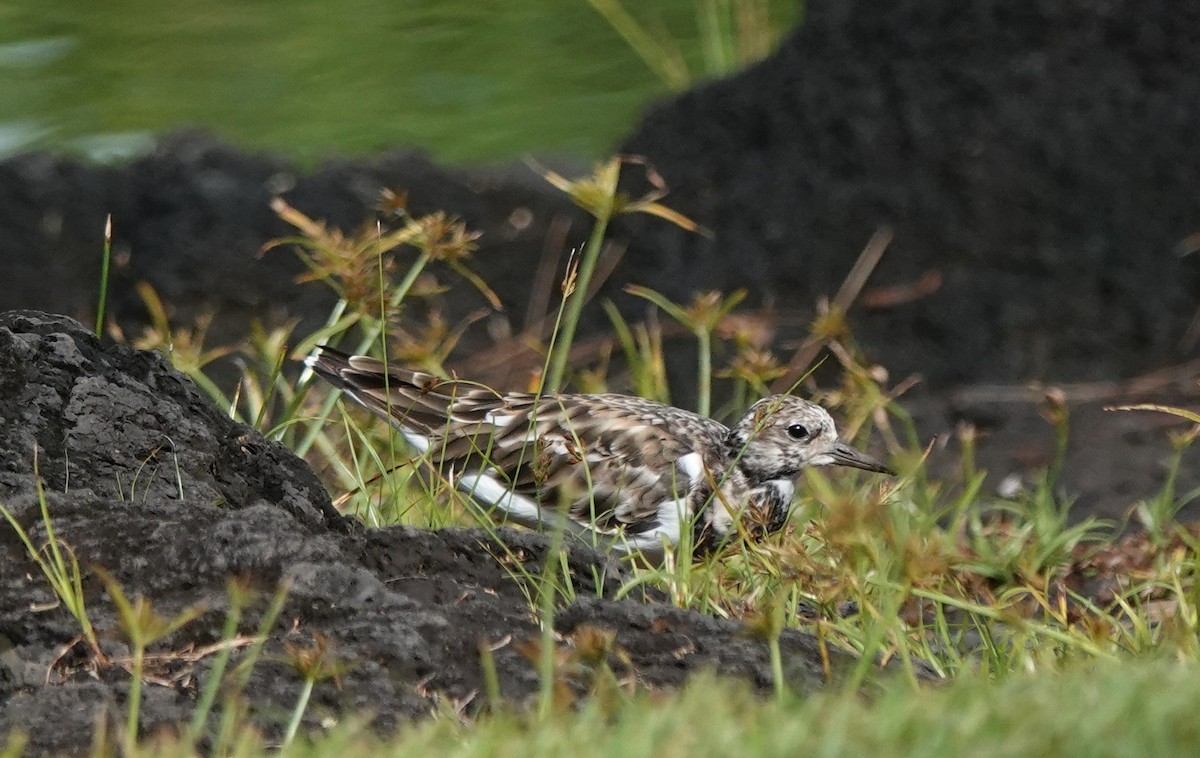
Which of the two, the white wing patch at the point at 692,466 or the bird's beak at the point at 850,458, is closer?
the white wing patch at the point at 692,466

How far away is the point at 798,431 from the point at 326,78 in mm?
7642

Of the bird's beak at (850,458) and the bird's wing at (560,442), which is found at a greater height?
the bird's wing at (560,442)

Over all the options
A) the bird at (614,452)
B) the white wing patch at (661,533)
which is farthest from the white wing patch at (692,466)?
the white wing patch at (661,533)

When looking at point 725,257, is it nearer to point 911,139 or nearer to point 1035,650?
point 911,139

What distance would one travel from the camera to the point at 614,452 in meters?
6.39

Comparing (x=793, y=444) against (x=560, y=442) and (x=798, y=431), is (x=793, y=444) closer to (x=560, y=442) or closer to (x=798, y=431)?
(x=798, y=431)

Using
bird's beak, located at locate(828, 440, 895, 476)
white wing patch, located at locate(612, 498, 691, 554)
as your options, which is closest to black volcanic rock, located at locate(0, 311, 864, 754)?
white wing patch, located at locate(612, 498, 691, 554)

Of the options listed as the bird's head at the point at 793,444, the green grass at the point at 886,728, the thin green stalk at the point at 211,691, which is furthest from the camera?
the bird's head at the point at 793,444

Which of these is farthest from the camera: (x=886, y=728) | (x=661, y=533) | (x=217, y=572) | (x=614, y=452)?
(x=614, y=452)

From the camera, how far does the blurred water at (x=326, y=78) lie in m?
12.9

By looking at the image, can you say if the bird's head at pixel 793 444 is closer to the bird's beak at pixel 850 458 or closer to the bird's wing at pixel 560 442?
the bird's beak at pixel 850 458

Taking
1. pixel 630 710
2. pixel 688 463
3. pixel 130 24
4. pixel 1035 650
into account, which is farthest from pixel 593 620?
pixel 130 24

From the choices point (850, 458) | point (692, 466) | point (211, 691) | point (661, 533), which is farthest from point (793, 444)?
point (211, 691)

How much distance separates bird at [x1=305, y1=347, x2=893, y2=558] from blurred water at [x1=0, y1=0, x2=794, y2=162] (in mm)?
6203
